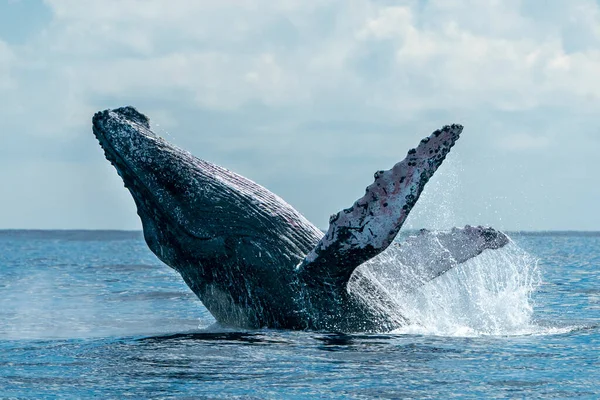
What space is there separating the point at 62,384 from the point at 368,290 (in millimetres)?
4243

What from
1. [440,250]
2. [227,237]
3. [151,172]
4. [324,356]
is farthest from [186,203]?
[440,250]

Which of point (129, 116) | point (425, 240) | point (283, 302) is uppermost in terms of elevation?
point (129, 116)

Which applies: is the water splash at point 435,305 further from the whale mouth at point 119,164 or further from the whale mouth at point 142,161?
the whale mouth at point 119,164

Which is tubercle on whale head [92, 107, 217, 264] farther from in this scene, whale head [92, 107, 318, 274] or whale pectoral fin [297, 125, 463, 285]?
whale pectoral fin [297, 125, 463, 285]

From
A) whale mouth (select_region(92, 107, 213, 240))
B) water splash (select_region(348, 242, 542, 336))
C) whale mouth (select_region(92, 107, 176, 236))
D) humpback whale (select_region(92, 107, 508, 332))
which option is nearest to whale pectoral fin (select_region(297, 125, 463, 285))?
humpback whale (select_region(92, 107, 508, 332))

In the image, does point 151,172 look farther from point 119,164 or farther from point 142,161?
point 119,164

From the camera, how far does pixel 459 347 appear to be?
1084 cm

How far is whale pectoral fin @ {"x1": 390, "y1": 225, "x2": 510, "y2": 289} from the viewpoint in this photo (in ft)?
41.4

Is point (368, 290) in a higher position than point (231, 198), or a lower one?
lower

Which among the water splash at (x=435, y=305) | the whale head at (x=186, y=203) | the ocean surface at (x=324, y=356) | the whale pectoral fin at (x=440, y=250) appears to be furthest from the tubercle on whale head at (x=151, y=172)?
the whale pectoral fin at (x=440, y=250)

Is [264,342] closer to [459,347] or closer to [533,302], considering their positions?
[459,347]

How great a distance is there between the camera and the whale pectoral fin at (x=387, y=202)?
9875 mm

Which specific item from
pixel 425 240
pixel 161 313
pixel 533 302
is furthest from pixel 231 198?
pixel 533 302

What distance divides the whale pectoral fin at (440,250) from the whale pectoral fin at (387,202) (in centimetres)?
265
